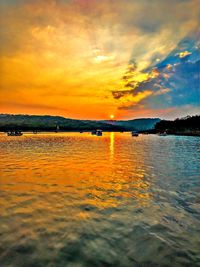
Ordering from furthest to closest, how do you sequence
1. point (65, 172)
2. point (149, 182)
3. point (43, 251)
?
1. point (65, 172)
2. point (149, 182)
3. point (43, 251)

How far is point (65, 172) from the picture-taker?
82.6 ft

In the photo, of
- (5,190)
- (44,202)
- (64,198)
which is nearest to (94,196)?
(64,198)

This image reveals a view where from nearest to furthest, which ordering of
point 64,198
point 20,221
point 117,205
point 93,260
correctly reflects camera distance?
1. point 93,260
2. point 20,221
3. point 117,205
4. point 64,198

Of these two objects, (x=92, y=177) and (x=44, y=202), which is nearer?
(x=44, y=202)

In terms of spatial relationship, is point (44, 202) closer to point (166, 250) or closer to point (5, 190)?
point (5, 190)

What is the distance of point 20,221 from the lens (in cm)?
1137

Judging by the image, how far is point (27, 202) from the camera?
14406 mm

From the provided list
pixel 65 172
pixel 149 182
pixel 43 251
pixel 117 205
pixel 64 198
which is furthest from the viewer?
pixel 65 172

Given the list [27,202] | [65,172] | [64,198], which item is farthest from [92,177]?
[27,202]

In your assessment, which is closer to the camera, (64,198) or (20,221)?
(20,221)

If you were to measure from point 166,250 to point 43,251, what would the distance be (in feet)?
15.9

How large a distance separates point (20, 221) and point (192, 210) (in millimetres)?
9785

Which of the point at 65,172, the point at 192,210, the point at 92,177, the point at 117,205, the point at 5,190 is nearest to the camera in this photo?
the point at 192,210

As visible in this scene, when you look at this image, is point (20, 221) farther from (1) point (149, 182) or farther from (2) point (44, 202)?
(1) point (149, 182)
